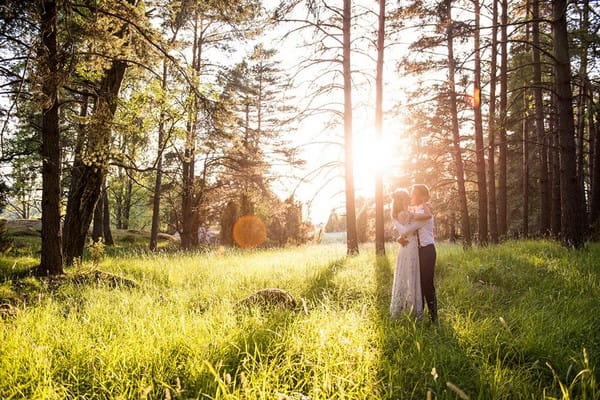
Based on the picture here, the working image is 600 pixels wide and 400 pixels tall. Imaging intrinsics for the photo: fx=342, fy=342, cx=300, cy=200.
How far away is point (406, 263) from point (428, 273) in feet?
1.16

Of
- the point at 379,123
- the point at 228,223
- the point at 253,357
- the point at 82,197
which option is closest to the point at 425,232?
the point at 253,357

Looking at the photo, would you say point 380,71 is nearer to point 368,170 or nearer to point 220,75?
point 368,170

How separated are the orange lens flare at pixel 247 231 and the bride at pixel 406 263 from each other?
695 inches

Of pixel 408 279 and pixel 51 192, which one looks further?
pixel 51 192

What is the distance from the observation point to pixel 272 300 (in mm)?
5012

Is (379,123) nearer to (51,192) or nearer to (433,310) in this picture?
(433,310)

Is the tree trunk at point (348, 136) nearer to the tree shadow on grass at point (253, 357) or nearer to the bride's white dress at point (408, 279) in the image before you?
the bride's white dress at point (408, 279)

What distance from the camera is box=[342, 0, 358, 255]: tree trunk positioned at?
11.5m

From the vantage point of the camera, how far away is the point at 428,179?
59.9 ft

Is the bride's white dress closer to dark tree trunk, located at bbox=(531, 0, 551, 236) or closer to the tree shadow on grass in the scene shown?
the tree shadow on grass

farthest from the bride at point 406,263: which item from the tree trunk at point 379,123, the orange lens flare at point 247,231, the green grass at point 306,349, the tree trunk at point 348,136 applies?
the orange lens flare at point 247,231

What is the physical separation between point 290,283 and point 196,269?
112 inches

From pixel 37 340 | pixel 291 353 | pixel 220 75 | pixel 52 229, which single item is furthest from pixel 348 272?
pixel 220 75

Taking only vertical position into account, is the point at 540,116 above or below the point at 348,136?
above
